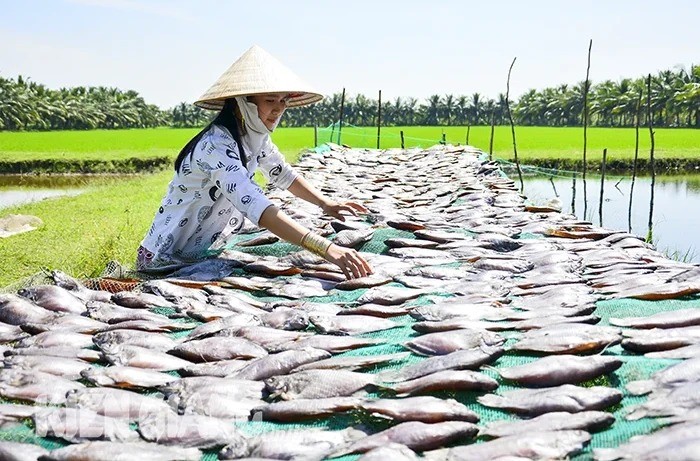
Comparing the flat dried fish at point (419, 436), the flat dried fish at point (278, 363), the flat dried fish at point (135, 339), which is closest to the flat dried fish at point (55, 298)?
the flat dried fish at point (135, 339)

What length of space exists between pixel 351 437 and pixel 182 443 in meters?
0.43

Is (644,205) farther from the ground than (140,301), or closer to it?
closer to it

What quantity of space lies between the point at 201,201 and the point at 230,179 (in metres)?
0.46

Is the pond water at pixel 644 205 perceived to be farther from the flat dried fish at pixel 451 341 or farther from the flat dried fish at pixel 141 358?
the flat dried fish at pixel 141 358

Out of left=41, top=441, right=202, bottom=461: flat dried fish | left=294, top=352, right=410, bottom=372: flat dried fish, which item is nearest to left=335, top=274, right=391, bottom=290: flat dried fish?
left=294, top=352, right=410, bottom=372: flat dried fish

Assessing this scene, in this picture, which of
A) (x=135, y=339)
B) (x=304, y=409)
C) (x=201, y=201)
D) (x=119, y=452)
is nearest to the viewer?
(x=119, y=452)

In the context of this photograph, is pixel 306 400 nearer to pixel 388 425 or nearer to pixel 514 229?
pixel 388 425

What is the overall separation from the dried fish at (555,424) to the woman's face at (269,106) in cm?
249

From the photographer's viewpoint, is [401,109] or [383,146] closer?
[383,146]

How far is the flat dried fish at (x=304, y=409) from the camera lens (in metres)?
2.00

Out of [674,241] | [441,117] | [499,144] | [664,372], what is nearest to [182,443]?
[664,372]

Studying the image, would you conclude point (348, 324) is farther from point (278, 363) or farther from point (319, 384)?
point (319, 384)

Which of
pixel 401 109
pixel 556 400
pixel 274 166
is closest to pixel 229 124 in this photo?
pixel 274 166

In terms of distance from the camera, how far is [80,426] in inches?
75.9
